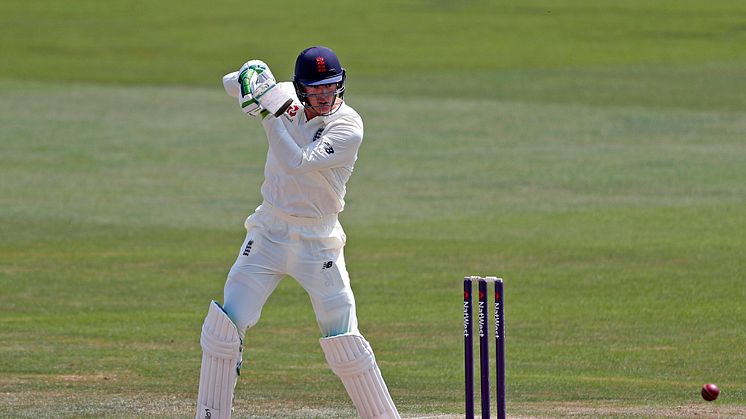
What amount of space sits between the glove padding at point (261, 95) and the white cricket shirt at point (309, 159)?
99 mm

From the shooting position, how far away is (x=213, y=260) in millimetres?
16844

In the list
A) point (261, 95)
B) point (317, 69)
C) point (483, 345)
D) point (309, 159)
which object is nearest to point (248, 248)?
point (309, 159)

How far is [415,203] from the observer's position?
21.0 metres

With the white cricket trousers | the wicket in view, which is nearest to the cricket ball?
the wicket

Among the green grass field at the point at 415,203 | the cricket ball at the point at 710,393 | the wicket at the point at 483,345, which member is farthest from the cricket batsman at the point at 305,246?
the cricket ball at the point at 710,393

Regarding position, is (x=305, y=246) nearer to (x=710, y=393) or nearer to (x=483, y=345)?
(x=483, y=345)

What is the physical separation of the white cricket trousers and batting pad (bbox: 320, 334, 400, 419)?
Result: 3.5 inches

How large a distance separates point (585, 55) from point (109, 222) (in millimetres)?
20916

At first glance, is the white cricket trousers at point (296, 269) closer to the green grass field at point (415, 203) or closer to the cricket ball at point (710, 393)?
the green grass field at point (415, 203)

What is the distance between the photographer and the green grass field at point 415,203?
1124 centimetres

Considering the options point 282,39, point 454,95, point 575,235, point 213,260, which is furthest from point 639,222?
point 282,39

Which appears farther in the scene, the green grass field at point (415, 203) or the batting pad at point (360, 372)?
the green grass field at point (415, 203)

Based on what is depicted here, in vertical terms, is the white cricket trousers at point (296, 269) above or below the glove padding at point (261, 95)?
below

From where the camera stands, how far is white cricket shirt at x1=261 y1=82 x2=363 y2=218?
7.71m
